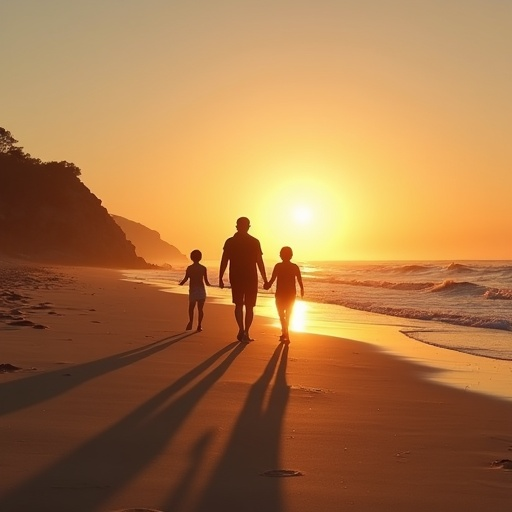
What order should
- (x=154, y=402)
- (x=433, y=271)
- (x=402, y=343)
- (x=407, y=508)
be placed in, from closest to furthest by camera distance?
(x=407, y=508), (x=154, y=402), (x=402, y=343), (x=433, y=271)

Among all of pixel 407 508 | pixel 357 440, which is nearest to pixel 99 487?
pixel 407 508

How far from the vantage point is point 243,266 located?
38.0ft

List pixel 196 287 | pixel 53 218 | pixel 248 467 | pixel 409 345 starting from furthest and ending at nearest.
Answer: pixel 53 218 < pixel 196 287 < pixel 409 345 < pixel 248 467

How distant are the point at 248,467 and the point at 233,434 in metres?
0.78

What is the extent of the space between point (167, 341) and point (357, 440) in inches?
245

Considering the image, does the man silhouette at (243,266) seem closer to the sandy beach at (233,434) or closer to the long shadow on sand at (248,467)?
the sandy beach at (233,434)

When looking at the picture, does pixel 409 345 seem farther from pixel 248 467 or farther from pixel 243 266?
pixel 248 467

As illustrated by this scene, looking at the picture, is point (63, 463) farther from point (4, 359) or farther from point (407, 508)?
point (4, 359)

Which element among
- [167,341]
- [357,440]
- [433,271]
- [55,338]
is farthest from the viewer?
[433,271]

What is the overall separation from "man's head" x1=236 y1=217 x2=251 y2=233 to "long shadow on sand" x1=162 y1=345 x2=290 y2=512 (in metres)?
5.81

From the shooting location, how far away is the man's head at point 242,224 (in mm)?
11727

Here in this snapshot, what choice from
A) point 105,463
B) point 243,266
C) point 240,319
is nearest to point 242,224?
point 243,266

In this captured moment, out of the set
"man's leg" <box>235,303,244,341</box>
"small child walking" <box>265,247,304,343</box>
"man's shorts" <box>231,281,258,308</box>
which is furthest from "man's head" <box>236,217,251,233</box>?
"man's leg" <box>235,303,244,341</box>

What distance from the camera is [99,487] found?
349cm
